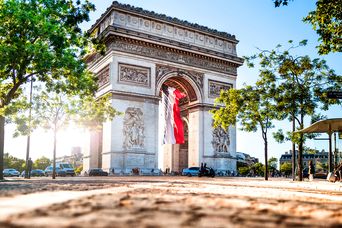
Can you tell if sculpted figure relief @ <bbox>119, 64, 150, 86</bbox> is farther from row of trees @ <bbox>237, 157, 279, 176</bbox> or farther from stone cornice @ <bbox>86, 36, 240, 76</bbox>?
row of trees @ <bbox>237, 157, 279, 176</bbox>

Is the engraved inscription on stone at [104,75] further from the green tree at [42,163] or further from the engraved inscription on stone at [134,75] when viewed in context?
the green tree at [42,163]

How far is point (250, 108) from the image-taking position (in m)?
26.6

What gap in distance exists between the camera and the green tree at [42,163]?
400ft

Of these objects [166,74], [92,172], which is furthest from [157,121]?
[92,172]

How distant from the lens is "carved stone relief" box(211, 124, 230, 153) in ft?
137

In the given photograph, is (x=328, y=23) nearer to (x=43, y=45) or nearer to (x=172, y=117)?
(x=43, y=45)

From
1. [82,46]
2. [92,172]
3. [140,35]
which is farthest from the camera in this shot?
[140,35]

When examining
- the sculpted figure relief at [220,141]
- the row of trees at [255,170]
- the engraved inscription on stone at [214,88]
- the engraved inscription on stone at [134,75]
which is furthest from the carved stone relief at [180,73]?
the row of trees at [255,170]

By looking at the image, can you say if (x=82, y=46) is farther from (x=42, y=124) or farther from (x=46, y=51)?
(x=42, y=124)

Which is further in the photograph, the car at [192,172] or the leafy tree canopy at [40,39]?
the car at [192,172]

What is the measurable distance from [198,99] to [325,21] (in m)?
28.6

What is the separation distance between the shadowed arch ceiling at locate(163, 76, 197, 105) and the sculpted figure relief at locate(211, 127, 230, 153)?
13.8ft

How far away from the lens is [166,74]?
38812 millimetres

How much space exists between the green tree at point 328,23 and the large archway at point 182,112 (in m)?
25.6
